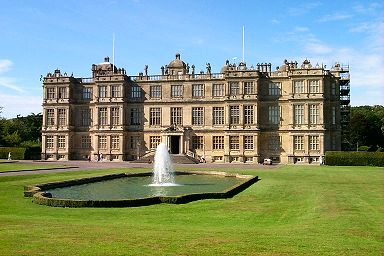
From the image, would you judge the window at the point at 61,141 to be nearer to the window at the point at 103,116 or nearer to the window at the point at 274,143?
the window at the point at 103,116

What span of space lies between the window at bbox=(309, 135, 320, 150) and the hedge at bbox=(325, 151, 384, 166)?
6.18 metres

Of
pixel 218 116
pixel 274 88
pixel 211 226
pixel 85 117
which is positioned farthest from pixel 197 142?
pixel 211 226

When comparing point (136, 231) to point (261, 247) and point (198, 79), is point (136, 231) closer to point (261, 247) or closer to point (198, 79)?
point (261, 247)

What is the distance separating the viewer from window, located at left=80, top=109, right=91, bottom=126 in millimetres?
72000

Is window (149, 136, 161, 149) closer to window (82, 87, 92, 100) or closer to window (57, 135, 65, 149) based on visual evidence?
window (82, 87, 92, 100)

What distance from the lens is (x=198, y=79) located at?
6800 centimetres

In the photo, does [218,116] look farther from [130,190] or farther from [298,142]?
[130,190]

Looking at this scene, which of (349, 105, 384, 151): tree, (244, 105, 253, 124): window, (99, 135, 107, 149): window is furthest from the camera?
(349, 105, 384, 151): tree

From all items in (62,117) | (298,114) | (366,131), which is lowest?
(366,131)

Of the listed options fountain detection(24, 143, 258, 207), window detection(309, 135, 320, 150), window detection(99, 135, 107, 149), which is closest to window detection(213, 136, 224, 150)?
window detection(309, 135, 320, 150)

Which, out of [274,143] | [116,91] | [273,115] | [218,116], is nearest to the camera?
[274,143]

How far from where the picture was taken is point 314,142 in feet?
205

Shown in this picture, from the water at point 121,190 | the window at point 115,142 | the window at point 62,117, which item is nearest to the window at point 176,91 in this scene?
the window at point 115,142

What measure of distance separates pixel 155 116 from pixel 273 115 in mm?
18505
